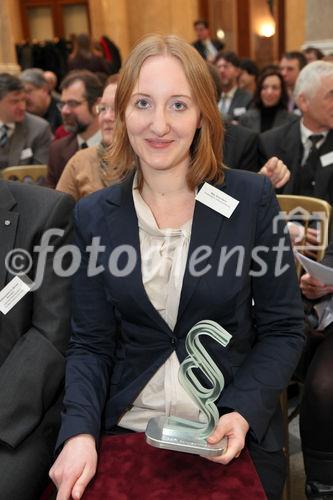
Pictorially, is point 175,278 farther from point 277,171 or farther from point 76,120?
point 76,120

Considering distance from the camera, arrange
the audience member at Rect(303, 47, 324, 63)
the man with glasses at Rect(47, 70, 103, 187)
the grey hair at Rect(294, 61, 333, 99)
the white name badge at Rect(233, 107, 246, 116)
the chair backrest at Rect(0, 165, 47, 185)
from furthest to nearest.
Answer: the white name badge at Rect(233, 107, 246, 116), the audience member at Rect(303, 47, 324, 63), the chair backrest at Rect(0, 165, 47, 185), the man with glasses at Rect(47, 70, 103, 187), the grey hair at Rect(294, 61, 333, 99)

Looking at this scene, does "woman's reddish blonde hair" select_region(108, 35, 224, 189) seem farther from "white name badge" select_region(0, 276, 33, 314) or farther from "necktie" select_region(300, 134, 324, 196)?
"necktie" select_region(300, 134, 324, 196)

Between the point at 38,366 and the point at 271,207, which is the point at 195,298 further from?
the point at 38,366

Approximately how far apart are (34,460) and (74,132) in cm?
298

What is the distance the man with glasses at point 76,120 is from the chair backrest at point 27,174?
19 centimetres

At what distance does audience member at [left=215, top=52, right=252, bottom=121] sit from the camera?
7.81 meters

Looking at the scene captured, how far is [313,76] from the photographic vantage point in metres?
4.02

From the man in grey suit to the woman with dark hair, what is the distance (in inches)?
89.9

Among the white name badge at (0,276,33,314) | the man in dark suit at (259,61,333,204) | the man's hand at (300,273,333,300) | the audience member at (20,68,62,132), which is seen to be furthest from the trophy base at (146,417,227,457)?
the audience member at (20,68,62,132)

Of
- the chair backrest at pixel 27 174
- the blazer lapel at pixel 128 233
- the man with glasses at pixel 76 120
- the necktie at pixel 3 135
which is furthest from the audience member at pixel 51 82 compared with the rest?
the blazer lapel at pixel 128 233

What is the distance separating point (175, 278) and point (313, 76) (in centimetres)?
288

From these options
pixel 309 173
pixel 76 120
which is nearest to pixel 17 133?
pixel 76 120

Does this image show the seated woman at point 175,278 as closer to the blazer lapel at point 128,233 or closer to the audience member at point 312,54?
the blazer lapel at point 128,233

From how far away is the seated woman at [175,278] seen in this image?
1.58 meters
